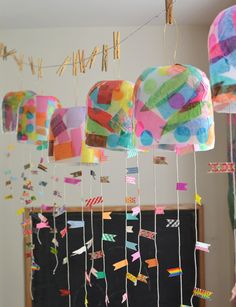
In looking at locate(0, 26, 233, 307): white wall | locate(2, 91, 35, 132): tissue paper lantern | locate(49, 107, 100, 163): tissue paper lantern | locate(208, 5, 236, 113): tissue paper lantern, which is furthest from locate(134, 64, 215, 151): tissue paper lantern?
locate(0, 26, 233, 307): white wall

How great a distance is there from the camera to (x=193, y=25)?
9.27ft

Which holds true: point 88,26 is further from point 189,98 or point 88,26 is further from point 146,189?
point 189,98

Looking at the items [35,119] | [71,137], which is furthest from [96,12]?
[71,137]

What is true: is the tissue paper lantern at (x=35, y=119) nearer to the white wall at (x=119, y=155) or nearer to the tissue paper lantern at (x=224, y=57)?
the tissue paper lantern at (x=224, y=57)

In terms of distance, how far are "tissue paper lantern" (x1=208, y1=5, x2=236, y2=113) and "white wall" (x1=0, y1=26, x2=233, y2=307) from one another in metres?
1.82

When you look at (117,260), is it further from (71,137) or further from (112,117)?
(112,117)

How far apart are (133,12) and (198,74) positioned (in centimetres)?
163

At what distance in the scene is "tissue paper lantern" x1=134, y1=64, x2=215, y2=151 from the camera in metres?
1.09

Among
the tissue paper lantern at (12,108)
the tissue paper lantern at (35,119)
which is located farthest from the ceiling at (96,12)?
the tissue paper lantern at (35,119)

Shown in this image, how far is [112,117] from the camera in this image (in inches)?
49.8

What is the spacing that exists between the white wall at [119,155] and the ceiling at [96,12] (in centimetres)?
9

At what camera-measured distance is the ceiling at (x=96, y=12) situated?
2.47 m

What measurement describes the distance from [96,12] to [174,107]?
1720 millimetres

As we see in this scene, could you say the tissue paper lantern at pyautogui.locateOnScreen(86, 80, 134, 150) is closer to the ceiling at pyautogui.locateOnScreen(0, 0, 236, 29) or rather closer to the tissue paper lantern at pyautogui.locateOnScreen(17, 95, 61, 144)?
→ the tissue paper lantern at pyautogui.locateOnScreen(17, 95, 61, 144)
